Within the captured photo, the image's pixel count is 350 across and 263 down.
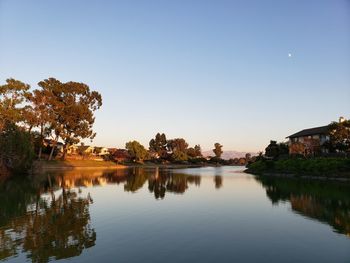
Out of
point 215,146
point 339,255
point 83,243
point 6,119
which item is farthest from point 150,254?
point 215,146

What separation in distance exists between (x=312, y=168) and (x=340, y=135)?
10416mm

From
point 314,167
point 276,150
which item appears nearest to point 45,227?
point 314,167

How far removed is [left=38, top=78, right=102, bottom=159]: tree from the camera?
76500 mm

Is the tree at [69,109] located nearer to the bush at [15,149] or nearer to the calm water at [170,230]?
the bush at [15,149]

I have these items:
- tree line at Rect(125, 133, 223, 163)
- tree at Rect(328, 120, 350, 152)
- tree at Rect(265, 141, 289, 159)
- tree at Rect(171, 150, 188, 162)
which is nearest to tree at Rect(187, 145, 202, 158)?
tree line at Rect(125, 133, 223, 163)

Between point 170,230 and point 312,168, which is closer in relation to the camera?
point 170,230

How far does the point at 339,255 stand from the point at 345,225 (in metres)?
5.92

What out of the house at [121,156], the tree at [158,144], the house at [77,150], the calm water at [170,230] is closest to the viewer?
the calm water at [170,230]

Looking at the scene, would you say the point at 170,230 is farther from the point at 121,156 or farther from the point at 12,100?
the point at 121,156

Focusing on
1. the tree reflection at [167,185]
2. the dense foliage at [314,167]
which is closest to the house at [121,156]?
the dense foliage at [314,167]

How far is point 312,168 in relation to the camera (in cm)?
5197

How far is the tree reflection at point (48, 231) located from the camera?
1200 cm

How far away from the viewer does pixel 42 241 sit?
13.2m

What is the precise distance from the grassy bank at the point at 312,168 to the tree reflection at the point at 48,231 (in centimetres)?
3888
